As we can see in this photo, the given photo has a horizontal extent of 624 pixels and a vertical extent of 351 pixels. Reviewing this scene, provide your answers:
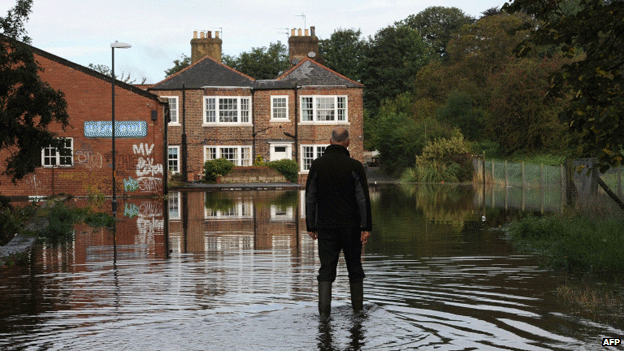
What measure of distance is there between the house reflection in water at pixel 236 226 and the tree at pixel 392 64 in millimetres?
54854

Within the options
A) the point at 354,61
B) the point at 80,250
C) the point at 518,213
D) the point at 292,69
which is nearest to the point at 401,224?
the point at 518,213

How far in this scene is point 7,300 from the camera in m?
9.52

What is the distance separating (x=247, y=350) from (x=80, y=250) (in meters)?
9.37

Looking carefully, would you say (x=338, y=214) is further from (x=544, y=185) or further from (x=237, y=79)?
(x=237, y=79)

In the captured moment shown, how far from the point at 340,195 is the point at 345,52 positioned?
77.7m

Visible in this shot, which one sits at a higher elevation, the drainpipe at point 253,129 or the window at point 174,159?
the drainpipe at point 253,129

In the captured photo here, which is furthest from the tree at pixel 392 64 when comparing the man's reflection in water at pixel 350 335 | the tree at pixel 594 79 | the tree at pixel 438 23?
the man's reflection in water at pixel 350 335

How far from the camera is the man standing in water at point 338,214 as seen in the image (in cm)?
842

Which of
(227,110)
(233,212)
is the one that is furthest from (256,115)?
(233,212)

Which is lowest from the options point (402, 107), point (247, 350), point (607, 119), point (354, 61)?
point (247, 350)

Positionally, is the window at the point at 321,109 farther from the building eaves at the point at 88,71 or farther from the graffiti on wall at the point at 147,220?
the graffiti on wall at the point at 147,220

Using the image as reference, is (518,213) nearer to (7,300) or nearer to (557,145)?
(7,300)

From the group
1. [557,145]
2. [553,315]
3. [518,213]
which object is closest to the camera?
[553,315]

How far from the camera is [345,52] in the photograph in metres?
84.9
